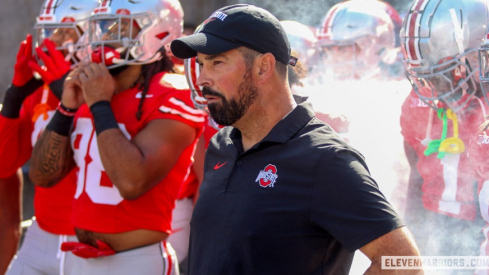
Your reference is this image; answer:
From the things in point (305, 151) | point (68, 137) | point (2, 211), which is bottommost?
point (2, 211)

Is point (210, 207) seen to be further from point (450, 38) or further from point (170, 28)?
point (170, 28)

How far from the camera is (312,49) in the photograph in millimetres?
4480

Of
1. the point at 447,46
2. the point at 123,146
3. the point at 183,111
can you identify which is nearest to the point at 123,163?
the point at 123,146

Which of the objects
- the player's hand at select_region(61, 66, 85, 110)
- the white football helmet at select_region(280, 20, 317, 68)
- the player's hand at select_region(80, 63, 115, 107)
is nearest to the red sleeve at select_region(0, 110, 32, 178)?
the player's hand at select_region(61, 66, 85, 110)

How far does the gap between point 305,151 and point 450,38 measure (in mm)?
1351

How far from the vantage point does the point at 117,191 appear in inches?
119

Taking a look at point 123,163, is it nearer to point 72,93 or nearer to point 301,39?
point 72,93

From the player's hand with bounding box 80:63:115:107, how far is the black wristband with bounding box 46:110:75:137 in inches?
8.7

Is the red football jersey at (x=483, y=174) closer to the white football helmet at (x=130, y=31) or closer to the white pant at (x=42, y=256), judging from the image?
the white football helmet at (x=130, y=31)

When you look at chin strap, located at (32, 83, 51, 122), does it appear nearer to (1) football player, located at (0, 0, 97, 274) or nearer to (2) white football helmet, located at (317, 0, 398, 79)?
(1) football player, located at (0, 0, 97, 274)

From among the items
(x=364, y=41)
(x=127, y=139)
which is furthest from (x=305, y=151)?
(x=364, y=41)

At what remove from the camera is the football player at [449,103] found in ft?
9.16

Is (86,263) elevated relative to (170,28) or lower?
lower

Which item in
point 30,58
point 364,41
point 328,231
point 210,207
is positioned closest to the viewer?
point 328,231
